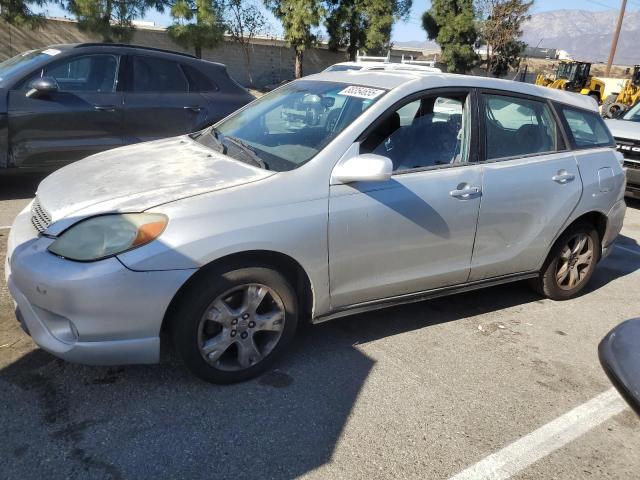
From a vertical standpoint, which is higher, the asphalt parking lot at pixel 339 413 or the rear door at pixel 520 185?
the rear door at pixel 520 185

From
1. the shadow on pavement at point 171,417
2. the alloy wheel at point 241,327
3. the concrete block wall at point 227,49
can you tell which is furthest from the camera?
the concrete block wall at point 227,49

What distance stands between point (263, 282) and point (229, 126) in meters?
1.56

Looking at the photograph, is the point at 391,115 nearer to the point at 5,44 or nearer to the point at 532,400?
the point at 532,400

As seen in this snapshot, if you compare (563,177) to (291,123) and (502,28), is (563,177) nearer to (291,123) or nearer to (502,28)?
(291,123)

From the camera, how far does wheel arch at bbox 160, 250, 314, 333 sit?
2.86m

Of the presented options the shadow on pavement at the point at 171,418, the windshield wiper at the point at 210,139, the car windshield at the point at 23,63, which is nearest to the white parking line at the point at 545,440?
the shadow on pavement at the point at 171,418

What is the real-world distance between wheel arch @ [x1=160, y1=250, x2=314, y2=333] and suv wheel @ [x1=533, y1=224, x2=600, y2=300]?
2.18m

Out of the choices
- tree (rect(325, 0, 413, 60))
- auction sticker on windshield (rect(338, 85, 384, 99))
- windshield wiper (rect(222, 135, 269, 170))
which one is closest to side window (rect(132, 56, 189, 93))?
windshield wiper (rect(222, 135, 269, 170))

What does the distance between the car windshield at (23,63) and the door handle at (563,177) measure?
17.1ft

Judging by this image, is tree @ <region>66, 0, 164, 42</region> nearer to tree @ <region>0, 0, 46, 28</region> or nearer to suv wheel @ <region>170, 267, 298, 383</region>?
tree @ <region>0, 0, 46, 28</region>

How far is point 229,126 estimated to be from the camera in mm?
4141

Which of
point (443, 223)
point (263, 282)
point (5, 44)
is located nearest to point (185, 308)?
point (263, 282)

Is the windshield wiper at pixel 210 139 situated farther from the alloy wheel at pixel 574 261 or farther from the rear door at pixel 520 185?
the alloy wheel at pixel 574 261

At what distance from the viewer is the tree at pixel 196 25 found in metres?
23.4
